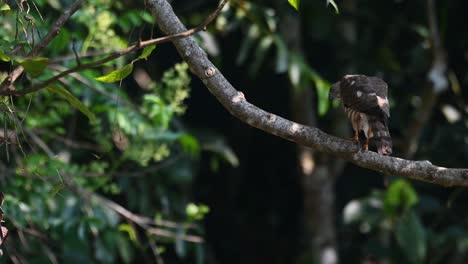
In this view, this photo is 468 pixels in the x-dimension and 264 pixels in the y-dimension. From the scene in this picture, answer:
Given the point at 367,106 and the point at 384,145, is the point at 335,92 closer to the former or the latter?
the point at 367,106

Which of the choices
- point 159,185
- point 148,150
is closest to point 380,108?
point 148,150

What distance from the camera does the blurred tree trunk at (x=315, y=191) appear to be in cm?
680

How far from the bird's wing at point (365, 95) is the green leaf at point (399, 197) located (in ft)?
6.95

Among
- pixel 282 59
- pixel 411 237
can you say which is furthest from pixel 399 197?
pixel 282 59

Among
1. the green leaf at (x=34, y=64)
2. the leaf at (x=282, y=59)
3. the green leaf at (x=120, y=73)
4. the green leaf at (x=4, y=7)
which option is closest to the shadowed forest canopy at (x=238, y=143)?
the leaf at (x=282, y=59)

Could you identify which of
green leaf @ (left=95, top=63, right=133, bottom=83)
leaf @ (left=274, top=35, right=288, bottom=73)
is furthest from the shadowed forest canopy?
green leaf @ (left=95, top=63, right=133, bottom=83)

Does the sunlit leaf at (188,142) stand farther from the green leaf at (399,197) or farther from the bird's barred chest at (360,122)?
the green leaf at (399,197)

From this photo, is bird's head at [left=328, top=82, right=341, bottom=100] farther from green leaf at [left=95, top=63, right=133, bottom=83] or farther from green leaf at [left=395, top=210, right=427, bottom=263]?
green leaf at [left=395, top=210, right=427, bottom=263]

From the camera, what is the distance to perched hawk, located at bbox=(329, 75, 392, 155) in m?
3.49

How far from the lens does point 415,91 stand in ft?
23.2

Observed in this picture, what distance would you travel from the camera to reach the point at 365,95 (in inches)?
148

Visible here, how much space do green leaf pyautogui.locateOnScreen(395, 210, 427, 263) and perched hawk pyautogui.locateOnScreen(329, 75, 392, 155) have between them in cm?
220

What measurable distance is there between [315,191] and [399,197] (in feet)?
3.33

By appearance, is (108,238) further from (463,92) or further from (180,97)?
(463,92)
